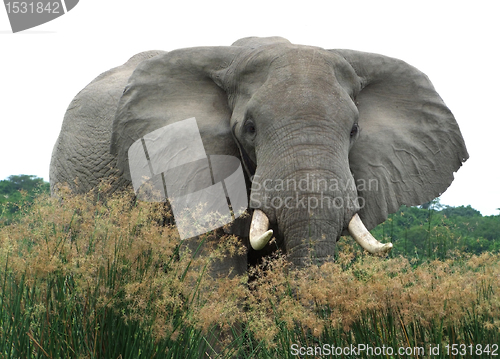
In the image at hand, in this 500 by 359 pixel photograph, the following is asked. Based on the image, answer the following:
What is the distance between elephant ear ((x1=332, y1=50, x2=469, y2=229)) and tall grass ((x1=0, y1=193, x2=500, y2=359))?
2.11 meters

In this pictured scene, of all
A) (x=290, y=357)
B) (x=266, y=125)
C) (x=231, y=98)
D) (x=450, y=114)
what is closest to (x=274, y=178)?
→ (x=266, y=125)

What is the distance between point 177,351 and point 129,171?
2.46 meters

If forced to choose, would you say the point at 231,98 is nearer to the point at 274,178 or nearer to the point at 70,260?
the point at 274,178

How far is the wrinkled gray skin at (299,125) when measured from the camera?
459 centimetres

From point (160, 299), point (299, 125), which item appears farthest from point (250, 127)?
point (160, 299)

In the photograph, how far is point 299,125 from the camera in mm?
4746

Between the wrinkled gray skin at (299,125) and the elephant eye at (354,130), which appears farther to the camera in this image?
the elephant eye at (354,130)

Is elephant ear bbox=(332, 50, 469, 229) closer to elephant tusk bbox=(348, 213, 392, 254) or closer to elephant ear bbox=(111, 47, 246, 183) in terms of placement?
elephant tusk bbox=(348, 213, 392, 254)

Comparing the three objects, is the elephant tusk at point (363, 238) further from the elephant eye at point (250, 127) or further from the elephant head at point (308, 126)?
the elephant eye at point (250, 127)

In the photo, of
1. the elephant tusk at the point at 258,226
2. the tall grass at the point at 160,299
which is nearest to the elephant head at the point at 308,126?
the elephant tusk at the point at 258,226

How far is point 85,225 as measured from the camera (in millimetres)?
3398

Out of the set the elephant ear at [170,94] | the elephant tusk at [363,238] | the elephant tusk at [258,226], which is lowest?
the elephant tusk at [363,238]

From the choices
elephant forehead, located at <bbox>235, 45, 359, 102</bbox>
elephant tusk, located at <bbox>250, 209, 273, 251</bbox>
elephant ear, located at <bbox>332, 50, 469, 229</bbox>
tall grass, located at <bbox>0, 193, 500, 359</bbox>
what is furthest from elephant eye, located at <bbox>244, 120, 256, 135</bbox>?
tall grass, located at <bbox>0, 193, 500, 359</bbox>

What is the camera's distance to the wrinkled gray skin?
459 centimetres
